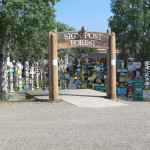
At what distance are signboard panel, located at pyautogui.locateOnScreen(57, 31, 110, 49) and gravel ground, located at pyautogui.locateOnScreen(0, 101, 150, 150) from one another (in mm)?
4383

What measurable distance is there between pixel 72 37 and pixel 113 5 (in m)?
21.1

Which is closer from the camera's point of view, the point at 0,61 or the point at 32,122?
the point at 32,122

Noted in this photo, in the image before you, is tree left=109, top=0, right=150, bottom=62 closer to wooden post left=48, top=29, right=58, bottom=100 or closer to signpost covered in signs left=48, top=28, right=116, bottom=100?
signpost covered in signs left=48, top=28, right=116, bottom=100

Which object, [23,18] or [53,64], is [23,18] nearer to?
[23,18]

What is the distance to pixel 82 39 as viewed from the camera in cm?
1457

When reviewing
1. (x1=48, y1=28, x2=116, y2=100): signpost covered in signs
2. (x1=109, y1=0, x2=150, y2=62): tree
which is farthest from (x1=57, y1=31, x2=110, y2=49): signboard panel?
(x1=109, y1=0, x2=150, y2=62): tree

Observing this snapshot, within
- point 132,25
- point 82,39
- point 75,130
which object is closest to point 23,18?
point 82,39

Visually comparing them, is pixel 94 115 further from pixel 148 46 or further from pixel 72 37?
pixel 148 46

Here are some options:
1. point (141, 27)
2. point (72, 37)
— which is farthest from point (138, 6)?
point (72, 37)

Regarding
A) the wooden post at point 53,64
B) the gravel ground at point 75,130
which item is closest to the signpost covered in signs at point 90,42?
the wooden post at point 53,64

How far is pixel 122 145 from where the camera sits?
239 inches

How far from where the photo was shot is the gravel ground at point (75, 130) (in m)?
6.15

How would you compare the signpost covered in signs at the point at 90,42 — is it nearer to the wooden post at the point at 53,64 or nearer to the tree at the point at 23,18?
the wooden post at the point at 53,64

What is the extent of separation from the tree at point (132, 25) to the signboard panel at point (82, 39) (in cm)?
1797
